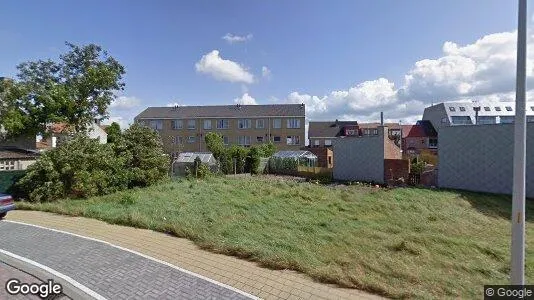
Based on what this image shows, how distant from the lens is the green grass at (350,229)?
19.1 ft

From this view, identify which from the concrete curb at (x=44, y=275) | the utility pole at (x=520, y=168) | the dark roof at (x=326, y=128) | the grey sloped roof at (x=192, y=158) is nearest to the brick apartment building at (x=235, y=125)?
the dark roof at (x=326, y=128)

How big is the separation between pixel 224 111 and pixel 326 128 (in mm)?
19129

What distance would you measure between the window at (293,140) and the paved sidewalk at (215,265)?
40995 mm

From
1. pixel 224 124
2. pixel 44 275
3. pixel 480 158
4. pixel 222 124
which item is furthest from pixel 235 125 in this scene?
pixel 44 275

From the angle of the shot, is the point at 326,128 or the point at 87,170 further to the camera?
the point at 326,128

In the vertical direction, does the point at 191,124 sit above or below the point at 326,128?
above

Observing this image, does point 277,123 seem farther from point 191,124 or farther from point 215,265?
point 215,265

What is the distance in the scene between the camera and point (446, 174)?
1803 centimetres

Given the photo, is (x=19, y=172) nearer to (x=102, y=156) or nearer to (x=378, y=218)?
(x=102, y=156)

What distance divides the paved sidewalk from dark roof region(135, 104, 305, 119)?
42.3 metres

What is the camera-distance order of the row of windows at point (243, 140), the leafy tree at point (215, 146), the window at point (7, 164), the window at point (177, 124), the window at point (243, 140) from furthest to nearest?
the window at point (177, 124) → the window at point (243, 140) → the row of windows at point (243, 140) → the leafy tree at point (215, 146) → the window at point (7, 164)

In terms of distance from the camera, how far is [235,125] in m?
51.4

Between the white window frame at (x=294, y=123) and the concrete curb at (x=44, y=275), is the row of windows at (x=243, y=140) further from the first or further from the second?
the concrete curb at (x=44, y=275)

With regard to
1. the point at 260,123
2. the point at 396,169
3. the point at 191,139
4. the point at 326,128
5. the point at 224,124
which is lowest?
the point at 396,169
